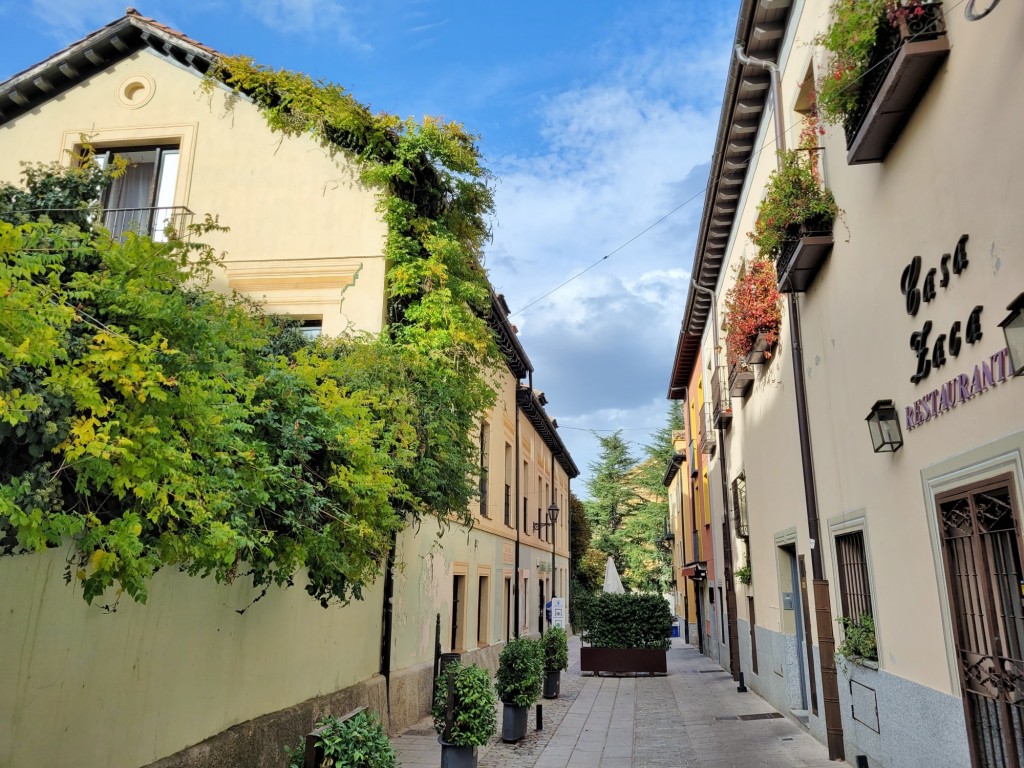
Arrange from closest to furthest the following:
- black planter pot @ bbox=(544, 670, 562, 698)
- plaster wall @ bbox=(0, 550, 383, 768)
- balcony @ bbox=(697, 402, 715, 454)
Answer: plaster wall @ bbox=(0, 550, 383, 768) < black planter pot @ bbox=(544, 670, 562, 698) < balcony @ bbox=(697, 402, 715, 454)

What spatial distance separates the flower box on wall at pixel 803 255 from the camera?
757 cm

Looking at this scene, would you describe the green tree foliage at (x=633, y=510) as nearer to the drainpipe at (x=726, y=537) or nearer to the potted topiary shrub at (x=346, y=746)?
the drainpipe at (x=726, y=537)

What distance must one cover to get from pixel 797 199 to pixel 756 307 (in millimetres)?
2850

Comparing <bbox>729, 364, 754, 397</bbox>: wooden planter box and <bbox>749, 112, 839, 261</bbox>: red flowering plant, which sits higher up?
<bbox>749, 112, 839, 261</bbox>: red flowering plant

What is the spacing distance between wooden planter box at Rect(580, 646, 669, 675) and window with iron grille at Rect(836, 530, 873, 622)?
405 inches

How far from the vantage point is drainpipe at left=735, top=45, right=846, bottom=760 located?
7.98 meters

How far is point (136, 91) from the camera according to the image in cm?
1198

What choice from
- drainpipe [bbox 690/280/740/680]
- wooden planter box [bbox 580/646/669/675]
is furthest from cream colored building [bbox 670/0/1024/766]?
wooden planter box [bbox 580/646/669/675]

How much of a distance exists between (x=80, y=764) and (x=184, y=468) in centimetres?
209

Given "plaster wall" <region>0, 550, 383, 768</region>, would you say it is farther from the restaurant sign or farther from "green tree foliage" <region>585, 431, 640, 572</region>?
"green tree foliage" <region>585, 431, 640, 572</region>

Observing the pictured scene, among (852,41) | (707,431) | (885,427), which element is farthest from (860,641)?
(707,431)

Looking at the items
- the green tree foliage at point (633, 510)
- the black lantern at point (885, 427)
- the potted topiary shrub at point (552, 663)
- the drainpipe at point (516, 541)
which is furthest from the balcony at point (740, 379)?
the green tree foliage at point (633, 510)

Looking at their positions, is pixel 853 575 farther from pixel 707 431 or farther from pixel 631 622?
pixel 707 431

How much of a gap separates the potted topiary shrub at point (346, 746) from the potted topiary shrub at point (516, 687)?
506 cm
